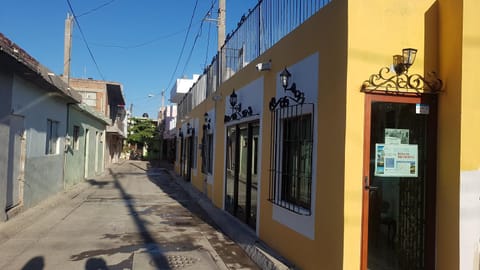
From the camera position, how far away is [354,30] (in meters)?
4.10

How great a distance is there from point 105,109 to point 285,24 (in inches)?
1061

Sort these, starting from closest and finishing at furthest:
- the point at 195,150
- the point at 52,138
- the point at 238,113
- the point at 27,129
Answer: the point at 238,113 < the point at 27,129 < the point at 52,138 < the point at 195,150

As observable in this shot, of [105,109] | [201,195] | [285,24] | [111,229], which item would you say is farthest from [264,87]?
[105,109]

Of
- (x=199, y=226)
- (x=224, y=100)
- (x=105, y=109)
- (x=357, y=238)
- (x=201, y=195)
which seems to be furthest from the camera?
(x=105, y=109)

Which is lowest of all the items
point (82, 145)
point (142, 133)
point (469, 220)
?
point (469, 220)

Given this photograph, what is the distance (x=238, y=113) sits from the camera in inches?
341

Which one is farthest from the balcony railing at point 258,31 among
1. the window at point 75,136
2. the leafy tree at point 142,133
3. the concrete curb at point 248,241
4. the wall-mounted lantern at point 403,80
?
the leafy tree at point 142,133

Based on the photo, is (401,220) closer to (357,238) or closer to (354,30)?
(357,238)

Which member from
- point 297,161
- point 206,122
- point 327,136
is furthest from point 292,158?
point 206,122

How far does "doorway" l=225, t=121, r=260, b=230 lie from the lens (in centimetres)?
773

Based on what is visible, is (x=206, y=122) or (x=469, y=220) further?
(x=206, y=122)

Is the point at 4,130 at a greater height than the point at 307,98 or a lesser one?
lesser

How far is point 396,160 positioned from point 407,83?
2.66 feet

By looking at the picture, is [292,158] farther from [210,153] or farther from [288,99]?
[210,153]
